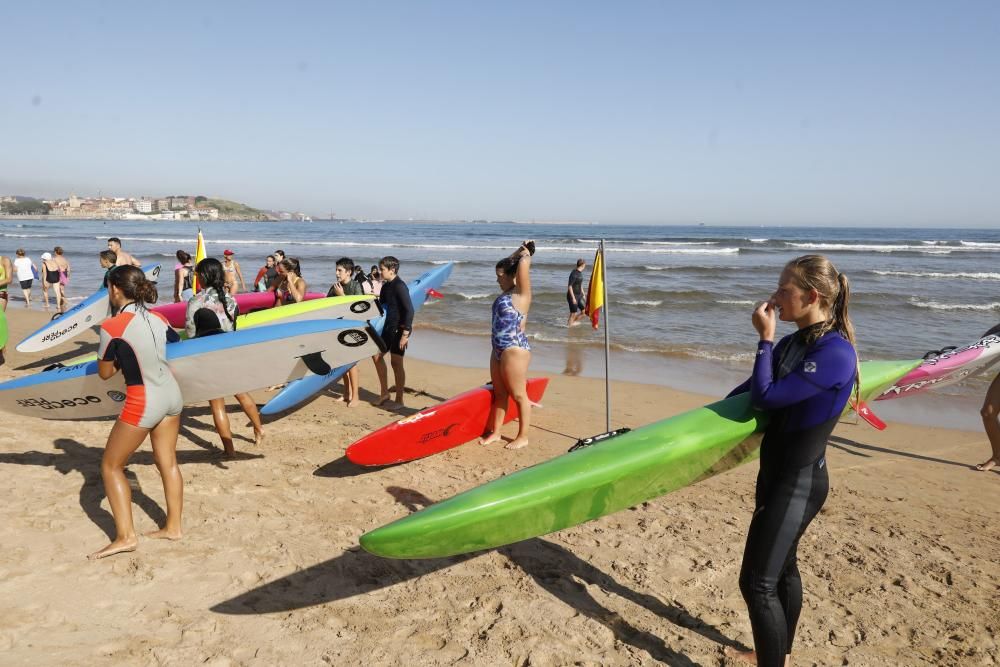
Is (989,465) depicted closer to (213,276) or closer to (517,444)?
(517,444)

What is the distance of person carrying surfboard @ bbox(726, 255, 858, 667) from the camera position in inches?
88.5

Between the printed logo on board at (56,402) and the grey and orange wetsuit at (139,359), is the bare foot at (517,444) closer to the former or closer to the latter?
the grey and orange wetsuit at (139,359)

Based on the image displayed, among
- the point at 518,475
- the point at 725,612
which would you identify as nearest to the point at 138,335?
the point at 518,475

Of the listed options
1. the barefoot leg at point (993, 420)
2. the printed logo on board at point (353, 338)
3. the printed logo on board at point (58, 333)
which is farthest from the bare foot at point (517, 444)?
the printed logo on board at point (58, 333)

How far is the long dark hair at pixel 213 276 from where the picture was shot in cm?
479

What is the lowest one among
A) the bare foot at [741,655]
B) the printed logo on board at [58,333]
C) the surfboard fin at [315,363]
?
the bare foot at [741,655]

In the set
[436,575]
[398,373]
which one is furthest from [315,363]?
[436,575]

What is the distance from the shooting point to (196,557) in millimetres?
3537

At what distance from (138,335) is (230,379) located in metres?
1.12

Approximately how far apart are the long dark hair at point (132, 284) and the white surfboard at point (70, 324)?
5.52 meters

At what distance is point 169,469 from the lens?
12.0 ft

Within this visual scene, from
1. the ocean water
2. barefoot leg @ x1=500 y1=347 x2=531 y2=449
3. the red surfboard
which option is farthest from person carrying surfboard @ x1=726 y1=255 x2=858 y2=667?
the ocean water

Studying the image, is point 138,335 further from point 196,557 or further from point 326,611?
point 326,611

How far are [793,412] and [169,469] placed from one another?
3.34 metres
